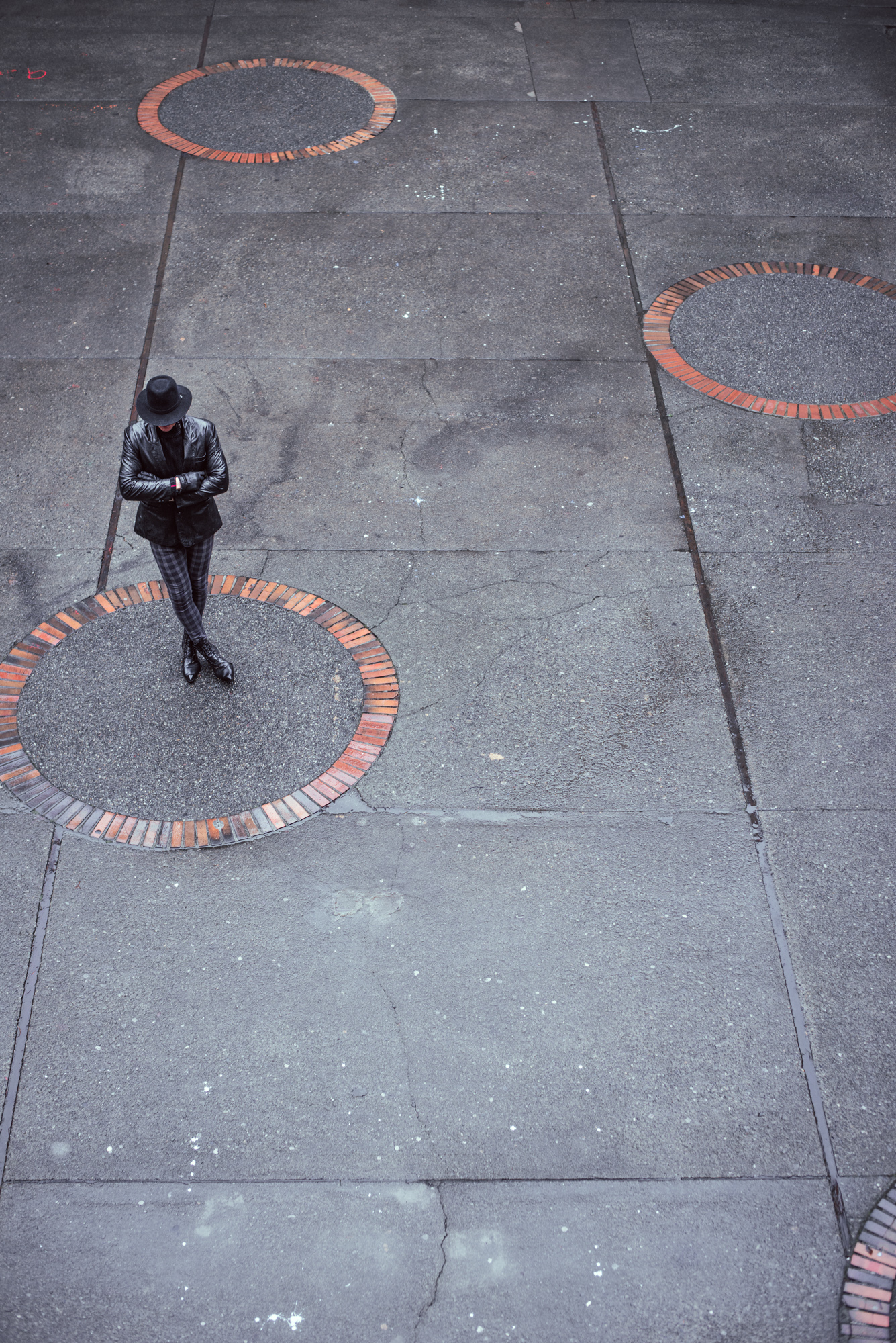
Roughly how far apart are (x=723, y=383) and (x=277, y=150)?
5.77 meters

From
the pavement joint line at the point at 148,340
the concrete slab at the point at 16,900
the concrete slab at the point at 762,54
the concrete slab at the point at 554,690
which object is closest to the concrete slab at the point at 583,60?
the concrete slab at the point at 762,54

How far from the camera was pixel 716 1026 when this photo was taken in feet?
16.0

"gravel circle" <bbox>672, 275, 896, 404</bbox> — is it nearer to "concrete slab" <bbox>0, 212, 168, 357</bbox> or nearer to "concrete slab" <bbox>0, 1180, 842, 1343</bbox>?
"concrete slab" <bbox>0, 212, 168, 357</bbox>

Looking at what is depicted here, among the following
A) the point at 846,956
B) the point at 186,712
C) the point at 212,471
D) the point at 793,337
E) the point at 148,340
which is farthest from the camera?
the point at 793,337

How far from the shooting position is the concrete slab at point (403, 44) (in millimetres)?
12312

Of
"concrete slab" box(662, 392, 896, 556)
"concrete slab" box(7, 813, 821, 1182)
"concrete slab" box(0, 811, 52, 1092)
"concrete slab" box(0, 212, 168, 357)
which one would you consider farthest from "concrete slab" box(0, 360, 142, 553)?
"concrete slab" box(662, 392, 896, 556)

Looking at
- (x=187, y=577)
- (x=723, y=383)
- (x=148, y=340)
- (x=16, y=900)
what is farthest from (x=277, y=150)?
(x=16, y=900)

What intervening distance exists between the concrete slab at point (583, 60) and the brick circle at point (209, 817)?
8284 mm

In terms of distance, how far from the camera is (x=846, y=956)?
5148 mm

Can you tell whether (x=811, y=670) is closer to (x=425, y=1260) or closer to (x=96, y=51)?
(x=425, y=1260)

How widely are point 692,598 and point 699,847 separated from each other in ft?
6.36

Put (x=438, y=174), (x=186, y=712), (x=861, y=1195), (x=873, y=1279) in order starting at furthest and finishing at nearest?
1. (x=438, y=174)
2. (x=186, y=712)
3. (x=861, y=1195)
4. (x=873, y=1279)

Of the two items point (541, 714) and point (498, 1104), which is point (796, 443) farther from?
point (498, 1104)

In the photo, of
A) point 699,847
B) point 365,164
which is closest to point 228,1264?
point 699,847
